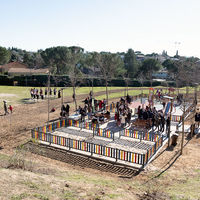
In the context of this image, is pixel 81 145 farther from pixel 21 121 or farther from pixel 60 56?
pixel 60 56

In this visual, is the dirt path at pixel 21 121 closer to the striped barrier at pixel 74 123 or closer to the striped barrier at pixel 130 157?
the striped barrier at pixel 74 123

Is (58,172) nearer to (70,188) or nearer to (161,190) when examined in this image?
(70,188)

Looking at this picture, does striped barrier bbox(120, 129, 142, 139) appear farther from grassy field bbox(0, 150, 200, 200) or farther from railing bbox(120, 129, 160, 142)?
grassy field bbox(0, 150, 200, 200)

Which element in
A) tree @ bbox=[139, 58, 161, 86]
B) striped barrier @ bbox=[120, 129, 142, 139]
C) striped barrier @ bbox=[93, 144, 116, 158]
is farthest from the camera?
tree @ bbox=[139, 58, 161, 86]

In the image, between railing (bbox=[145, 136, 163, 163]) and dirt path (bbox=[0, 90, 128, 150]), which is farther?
dirt path (bbox=[0, 90, 128, 150])

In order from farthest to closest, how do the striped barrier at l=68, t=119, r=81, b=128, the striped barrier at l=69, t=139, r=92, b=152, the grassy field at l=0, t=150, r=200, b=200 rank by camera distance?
the striped barrier at l=68, t=119, r=81, b=128 → the striped barrier at l=69, t=139, r=92, b=152 → the grassy field at l=0, t=150, r=200, b=200

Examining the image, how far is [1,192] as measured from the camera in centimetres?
718

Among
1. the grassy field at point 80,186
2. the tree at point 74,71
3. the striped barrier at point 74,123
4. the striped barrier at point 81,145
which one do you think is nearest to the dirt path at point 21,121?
the striped barrier at point 74,123

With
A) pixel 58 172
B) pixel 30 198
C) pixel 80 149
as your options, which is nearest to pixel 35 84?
pixel 80 149

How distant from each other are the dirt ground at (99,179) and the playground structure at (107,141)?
86 cm

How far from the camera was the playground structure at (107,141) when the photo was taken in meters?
13.3

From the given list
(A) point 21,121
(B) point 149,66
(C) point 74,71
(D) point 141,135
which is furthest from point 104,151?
(B) point 149,66

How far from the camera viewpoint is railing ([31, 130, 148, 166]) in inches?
512

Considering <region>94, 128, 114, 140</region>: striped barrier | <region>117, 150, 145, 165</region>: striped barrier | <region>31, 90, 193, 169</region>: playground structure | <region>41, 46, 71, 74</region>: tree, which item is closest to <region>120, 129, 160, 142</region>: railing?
<region>31, 90, 193, 169</region>: playground structure
